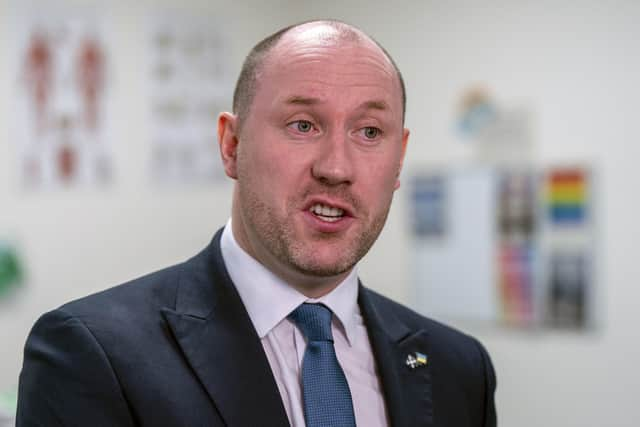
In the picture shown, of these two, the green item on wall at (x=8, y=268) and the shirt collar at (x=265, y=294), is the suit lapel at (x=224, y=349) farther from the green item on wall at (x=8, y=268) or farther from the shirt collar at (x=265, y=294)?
the green item on wall at (x=8, y=268)

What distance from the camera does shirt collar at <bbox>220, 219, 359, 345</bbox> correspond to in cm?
115

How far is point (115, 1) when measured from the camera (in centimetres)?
319

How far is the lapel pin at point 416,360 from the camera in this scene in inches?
48.9

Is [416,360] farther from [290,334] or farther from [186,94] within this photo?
[186,94]

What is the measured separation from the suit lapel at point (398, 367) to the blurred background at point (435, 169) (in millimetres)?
1929

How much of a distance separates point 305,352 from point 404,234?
2.46 meters

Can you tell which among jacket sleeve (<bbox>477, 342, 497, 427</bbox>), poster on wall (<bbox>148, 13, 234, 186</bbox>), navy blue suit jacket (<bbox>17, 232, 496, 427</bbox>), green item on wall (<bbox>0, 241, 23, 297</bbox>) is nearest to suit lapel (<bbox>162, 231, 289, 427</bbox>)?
navy blue suit jacket (<bbox>17, 232, 496, 427</bbox>)

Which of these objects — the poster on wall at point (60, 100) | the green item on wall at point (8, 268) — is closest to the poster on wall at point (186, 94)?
the poster on wall at point (60, 100)

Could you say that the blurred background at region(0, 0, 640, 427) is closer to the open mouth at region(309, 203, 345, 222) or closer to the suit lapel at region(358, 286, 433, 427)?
the suit lapel at region(358, 286, 433, 427)

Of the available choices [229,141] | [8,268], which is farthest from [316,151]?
[8,268]

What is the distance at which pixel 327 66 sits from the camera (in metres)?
1.10

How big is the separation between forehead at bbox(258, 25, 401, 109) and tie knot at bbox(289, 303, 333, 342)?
31 cm

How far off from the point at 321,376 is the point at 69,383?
33cm

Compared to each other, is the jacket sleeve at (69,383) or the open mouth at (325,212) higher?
the open mouth at (325,212)
